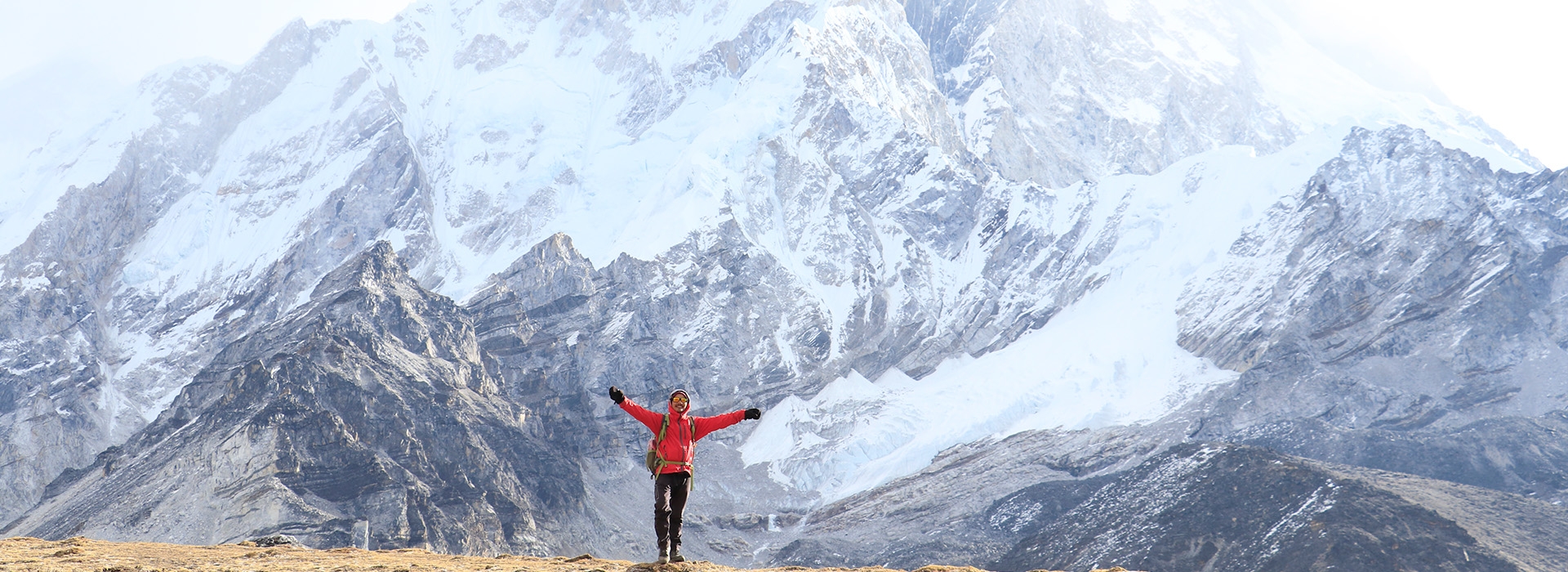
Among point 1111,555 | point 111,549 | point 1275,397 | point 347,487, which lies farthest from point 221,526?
point 1275,397

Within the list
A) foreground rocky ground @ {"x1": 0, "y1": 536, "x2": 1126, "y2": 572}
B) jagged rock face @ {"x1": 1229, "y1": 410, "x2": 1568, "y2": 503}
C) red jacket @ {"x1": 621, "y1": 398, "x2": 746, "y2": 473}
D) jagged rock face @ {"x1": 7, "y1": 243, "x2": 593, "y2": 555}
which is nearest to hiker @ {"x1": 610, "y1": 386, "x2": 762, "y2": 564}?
red jacket @ {"x1": 621, "y1": 398, "x2": 746, "y2": 473}

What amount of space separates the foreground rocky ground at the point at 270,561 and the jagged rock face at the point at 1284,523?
97000 millimetres

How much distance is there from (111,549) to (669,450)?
775 inches

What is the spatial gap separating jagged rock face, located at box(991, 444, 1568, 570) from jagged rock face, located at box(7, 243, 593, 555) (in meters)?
69.3

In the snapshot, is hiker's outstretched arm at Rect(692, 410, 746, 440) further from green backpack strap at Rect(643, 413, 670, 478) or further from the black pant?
the black pant

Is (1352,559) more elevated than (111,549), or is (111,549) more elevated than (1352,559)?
(111,549)

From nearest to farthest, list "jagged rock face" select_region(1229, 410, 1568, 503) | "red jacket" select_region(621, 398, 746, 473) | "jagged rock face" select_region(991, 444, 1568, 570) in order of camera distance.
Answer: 1. "red jacket" select_region(621, 398, 746, 473)
2. "jagged rock face" select_region(991, 444, 1568, 570)
3. "jagged rock face" select_region(1229, 410, 1568, 503)

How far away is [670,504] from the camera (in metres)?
29.4

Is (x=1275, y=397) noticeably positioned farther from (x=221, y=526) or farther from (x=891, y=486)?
(x=221, y=526)

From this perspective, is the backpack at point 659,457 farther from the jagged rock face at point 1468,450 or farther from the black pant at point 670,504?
the jagged rock face at point 1468,450

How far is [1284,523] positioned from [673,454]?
114220mm

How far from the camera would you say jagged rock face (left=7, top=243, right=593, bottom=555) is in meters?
138

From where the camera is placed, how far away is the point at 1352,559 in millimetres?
115188

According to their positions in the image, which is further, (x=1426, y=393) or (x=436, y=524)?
(x=1426, y=393)
